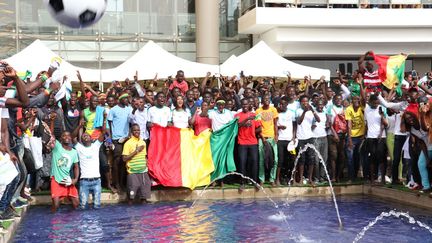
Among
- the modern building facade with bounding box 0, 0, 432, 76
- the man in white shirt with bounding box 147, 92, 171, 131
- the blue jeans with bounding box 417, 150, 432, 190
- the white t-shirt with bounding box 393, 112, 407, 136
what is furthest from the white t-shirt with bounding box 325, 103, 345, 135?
the modern building facade with bounding box 0, 0, 432, 76

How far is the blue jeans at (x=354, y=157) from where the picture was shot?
599 inches

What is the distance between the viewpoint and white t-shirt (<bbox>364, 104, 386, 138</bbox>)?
1466 centimetres

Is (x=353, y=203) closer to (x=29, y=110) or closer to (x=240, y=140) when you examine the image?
(x=240, y=140)

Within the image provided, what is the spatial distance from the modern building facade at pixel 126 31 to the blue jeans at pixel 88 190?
14.8 meters

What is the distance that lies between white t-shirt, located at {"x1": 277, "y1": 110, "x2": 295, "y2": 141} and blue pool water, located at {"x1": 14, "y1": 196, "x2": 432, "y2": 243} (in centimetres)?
164

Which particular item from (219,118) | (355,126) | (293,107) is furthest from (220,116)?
(355,126)

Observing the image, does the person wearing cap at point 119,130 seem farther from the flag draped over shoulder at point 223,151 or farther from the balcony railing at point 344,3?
the balcony railing at point 344,3

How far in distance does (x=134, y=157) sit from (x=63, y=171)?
5.18ft

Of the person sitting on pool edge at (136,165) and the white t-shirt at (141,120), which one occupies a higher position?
the white t-shirt at (141,120)

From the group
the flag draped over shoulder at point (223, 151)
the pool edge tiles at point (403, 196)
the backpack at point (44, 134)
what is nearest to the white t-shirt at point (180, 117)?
the flag draped over shoulder at point (223, 151)

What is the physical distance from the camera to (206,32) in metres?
28.2

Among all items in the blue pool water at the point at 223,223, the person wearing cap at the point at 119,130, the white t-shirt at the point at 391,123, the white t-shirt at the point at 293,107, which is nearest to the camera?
the blue pool water at the point at 223,223

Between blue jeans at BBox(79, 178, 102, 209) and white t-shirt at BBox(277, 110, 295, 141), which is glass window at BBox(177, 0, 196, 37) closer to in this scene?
white t-shirt at BBox(277, 110, 295, 141)

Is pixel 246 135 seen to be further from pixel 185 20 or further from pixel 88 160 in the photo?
pixel 185 20
